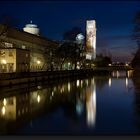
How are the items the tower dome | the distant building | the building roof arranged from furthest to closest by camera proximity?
the tower dome < the building roof < the distant building

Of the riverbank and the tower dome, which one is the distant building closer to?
the riverbank

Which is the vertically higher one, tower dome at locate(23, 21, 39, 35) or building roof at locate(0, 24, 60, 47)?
tower dome at locate(23, 21, 39, 35)

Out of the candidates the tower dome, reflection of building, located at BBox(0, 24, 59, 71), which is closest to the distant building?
reflection of building, located at BBox(0, 24, 59, 71)

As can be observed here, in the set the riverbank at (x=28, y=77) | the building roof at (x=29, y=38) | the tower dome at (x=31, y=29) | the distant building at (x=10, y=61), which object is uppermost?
the tower dome at (x=31, y=29)

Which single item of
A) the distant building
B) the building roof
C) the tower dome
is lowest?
the distant building

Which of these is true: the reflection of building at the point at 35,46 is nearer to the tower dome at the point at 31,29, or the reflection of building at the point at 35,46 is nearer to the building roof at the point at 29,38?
the building roof at the point at 29,38

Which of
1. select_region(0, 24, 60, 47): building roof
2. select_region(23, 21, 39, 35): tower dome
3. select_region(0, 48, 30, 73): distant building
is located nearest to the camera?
select_region(0, 48, 30, 73): distant building

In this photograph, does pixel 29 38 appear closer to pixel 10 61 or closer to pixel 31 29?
pixel 31 29

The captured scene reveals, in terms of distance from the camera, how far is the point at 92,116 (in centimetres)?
1088

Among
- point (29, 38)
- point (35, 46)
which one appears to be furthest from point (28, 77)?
point (35, 46)

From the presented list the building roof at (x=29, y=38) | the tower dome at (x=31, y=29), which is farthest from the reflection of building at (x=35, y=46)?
the tower dome at (x=31, y=29)

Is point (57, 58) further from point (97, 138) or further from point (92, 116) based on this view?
point (97, 138)

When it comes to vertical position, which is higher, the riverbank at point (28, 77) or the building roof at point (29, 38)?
the building roof at point (29, 38)

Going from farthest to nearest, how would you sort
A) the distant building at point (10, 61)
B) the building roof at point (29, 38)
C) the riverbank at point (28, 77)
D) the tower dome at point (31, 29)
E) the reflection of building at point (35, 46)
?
the tower dome at point (31, 29)
the reflection of building at point (35, 46)
the building roof at point (29, 38)
the distant building at point (10, 61)
the riverbank at point (28, 77)
